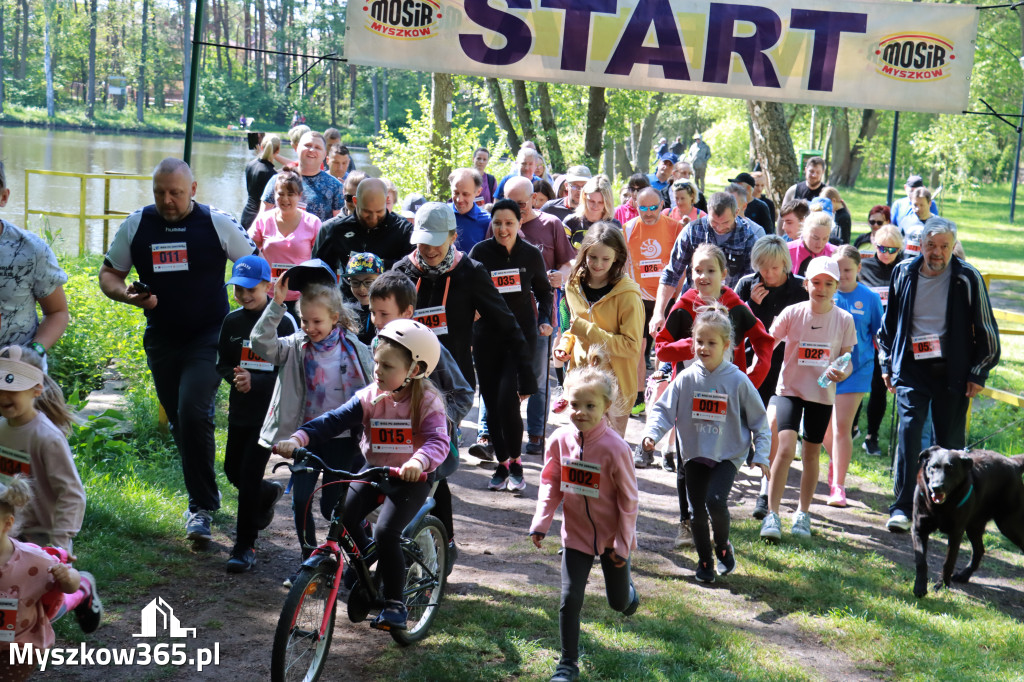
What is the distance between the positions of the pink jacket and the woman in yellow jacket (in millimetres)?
1786

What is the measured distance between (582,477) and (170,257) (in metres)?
2.95

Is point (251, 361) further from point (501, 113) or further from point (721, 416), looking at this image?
point (501, 113)

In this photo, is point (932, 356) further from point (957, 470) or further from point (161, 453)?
point (161, 453)

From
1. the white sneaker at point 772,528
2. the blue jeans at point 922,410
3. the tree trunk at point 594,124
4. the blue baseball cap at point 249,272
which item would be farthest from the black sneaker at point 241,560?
the tree trunk at point 594,124

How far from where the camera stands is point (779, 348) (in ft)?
25.6

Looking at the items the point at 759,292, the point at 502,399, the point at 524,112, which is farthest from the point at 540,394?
the point at 524,112

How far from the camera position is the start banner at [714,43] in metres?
9.11

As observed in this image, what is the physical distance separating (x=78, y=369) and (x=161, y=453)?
8.51 ft

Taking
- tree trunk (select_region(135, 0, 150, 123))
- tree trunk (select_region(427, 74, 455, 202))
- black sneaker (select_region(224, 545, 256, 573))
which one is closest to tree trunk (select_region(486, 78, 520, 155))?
tree trunk (select_region(427, 74, 455, 202))

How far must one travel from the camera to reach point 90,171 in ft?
107

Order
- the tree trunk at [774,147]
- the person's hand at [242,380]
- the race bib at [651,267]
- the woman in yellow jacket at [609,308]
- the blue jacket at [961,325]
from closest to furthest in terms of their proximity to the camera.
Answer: the person's hand at [242,380]
the woman in yellow jacket at [609,308]
the blue jacket at [961,325]
the race bib at [651,267]
the tree trunk at [774,147]

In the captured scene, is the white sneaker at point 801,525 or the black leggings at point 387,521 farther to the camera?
the white sneaker at point 801,525

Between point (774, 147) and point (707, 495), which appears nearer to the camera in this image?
point (707, 495)

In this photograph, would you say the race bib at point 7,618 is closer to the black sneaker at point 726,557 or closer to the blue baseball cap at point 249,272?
the blue baseball cap at point 249,272
